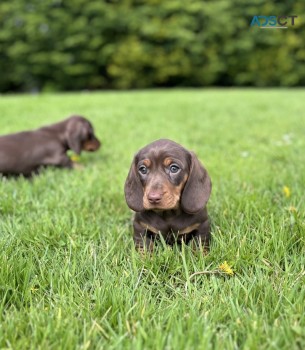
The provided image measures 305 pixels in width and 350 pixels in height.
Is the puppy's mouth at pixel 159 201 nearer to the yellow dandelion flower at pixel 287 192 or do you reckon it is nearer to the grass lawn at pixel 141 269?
the grass lawn at pixel 141 269

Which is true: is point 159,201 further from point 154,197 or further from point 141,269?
point 141,269

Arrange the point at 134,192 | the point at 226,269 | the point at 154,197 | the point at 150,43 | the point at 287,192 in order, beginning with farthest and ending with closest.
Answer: the point at 150,43
the point at 287,192
the point at 134,192
the point at 154,197
the point at 226,269

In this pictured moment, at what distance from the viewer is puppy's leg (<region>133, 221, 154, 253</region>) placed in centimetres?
243

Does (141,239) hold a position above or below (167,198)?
below

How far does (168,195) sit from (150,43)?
21.2 meters

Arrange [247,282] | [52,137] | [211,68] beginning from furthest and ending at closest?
[211,68]
[52,137]
[247,282]

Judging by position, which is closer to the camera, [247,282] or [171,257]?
[247,282]

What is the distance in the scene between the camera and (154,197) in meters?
2.22

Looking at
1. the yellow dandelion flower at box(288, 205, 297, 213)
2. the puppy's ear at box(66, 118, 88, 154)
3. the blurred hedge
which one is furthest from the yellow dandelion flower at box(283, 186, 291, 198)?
the blurred hedge

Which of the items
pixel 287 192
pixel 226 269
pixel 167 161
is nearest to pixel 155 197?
pixel 167 161

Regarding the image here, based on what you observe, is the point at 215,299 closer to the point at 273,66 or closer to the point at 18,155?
the point at 18,155

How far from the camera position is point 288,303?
1.78 meters

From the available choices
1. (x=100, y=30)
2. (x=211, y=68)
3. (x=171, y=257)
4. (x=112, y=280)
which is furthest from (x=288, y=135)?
(x=100, y=30)

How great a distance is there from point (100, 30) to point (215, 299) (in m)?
22.3
